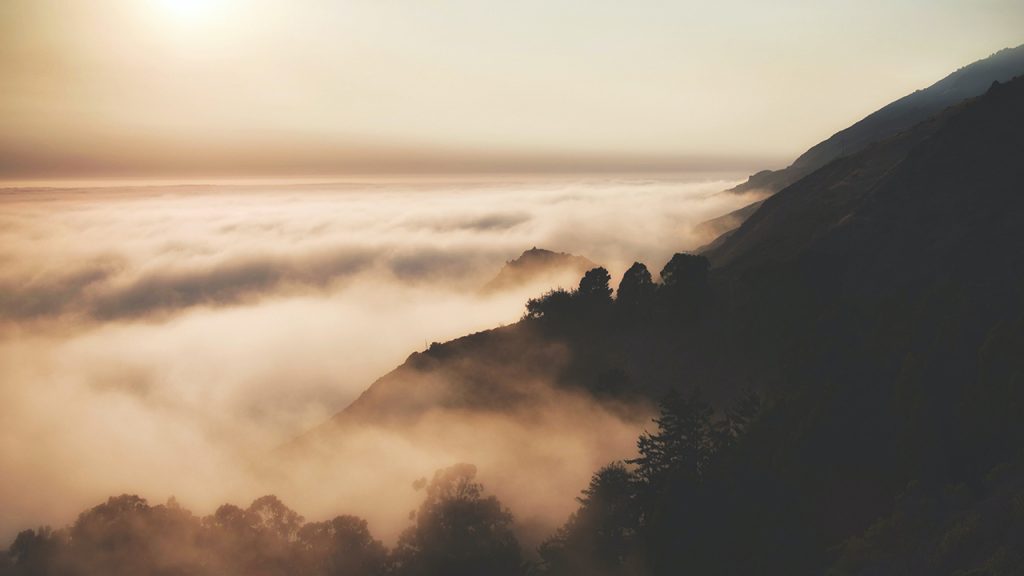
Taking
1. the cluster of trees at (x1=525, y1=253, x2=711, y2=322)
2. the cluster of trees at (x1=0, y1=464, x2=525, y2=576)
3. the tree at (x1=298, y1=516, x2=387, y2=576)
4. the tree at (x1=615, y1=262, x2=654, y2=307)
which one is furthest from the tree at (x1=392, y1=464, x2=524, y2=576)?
the tree at (x1=615, y1=262, x2=654, y2=307)

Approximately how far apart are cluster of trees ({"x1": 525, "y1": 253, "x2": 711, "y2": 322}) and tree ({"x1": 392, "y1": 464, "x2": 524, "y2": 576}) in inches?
2089

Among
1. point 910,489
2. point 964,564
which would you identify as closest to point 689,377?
point 910,489

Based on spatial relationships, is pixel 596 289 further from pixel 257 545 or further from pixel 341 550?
pixel 257 545

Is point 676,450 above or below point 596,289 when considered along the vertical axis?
below

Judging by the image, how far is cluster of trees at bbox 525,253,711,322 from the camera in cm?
8331

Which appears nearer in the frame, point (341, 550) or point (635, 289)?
point (341, 550)

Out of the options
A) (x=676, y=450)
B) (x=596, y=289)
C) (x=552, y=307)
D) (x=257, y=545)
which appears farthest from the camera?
(x=552, y=307)

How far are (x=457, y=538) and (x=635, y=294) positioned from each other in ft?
201

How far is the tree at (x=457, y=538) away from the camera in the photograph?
37812 mm

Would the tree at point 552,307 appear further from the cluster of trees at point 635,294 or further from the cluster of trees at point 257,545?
the cluster of trees at point 257,545

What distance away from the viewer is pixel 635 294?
300 ft

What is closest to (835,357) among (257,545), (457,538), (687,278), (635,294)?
(687,278)

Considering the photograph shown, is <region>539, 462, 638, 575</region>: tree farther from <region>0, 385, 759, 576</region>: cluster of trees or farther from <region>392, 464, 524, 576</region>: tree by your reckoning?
<region>392, 464, 524, 576</region>: tree

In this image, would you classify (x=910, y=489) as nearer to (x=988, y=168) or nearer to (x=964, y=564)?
(x=964, y=564)
